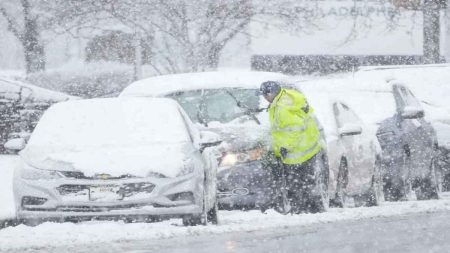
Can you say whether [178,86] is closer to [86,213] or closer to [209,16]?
[86,213]

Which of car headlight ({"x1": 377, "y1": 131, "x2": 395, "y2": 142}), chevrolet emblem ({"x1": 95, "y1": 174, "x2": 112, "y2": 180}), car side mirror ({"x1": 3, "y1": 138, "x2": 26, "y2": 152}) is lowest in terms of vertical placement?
car headlight ({"x1": 377, "y1": 131, "x2": 395, "y2": 142})

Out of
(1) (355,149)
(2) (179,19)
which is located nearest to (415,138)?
(1) (355,149)

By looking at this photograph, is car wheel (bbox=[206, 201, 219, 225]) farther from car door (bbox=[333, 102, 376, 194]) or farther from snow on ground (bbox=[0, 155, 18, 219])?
car door (bbox=[333, 102, 376, 194])

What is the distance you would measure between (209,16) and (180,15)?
2.07ft

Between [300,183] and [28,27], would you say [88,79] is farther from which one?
[300,183]

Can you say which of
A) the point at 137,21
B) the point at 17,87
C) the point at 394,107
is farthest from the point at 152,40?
the point at 394,107

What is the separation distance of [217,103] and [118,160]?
2766 mm

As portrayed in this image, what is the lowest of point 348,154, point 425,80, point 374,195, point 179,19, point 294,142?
point 374,195

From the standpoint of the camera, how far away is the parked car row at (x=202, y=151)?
10.3 metres

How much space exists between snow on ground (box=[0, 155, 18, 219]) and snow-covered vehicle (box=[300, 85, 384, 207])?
3389 mm

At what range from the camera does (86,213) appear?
402 inches

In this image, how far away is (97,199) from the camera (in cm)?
1022

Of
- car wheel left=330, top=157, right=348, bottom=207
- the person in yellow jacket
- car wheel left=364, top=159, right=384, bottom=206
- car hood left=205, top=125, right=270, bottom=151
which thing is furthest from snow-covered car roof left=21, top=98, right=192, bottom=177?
car wheel left=364, top=159, right=384, bottom=206

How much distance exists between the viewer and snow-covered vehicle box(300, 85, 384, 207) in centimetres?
1360
